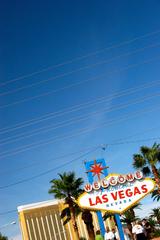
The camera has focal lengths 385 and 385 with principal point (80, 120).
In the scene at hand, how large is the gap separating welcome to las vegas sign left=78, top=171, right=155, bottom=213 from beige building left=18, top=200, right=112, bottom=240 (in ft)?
228

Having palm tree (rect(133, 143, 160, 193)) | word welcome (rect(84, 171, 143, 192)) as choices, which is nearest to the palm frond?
palm tree (rect(133, 143, 160, 193))

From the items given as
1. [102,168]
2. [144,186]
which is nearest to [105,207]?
[144,186]

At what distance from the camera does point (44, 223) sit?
96875mm

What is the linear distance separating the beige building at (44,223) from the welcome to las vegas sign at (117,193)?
6938cm

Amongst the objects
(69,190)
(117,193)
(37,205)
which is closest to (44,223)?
(37,205)

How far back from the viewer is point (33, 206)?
95.5 m

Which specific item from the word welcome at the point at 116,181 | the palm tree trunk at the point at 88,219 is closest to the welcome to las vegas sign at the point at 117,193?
the word welcome at the point at 116,181

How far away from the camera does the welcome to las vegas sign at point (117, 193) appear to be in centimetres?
2620

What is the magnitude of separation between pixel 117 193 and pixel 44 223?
74330 mm

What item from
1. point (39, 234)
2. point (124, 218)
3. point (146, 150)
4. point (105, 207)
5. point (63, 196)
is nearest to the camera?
point (105, 207)

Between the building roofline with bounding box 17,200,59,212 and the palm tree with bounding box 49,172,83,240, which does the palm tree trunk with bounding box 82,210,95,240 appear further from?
the building roofline with bounding box 17,200,59,212

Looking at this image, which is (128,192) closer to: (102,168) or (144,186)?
(144,186)

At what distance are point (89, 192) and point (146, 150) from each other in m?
25.7

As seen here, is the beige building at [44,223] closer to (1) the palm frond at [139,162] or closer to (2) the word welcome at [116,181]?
(1) the palm frond at [139,162]
